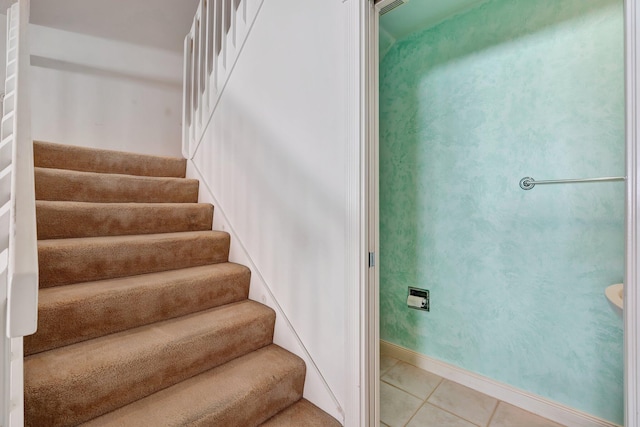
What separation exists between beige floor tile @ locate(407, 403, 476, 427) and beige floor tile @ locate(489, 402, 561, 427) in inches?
6.4

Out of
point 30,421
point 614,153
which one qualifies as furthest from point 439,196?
point 30,421

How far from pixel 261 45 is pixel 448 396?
7.77ft

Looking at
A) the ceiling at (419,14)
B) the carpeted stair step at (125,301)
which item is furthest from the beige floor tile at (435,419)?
the ceiling at (419,14)

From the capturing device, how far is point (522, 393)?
1576 mm

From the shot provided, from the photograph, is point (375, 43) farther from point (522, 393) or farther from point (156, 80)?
point (156, 80)

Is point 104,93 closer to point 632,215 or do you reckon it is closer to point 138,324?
point 138,324

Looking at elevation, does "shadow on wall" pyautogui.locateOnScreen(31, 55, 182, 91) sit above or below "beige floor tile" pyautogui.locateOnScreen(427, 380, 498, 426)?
above

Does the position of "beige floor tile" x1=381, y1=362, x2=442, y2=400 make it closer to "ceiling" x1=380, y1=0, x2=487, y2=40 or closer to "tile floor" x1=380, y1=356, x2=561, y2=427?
"tile floor" x1=380, y1=356, x2=561, y2=427

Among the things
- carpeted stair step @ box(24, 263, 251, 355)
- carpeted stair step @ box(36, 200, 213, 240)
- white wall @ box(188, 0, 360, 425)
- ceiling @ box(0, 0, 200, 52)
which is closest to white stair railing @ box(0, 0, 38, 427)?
carpeted stair step @ box(24, 263, 251, 355)

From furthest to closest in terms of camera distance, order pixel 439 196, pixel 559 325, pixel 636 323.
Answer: pixel 439 196
pixel 559 325
pixel 636 323

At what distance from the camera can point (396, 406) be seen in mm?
1603

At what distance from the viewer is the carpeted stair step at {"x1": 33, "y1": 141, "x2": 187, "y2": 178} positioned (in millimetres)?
1772

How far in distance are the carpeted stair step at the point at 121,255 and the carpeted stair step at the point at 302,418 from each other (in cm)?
95

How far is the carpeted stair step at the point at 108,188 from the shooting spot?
62.7 inches
